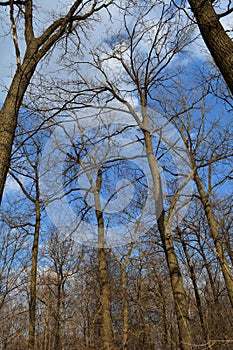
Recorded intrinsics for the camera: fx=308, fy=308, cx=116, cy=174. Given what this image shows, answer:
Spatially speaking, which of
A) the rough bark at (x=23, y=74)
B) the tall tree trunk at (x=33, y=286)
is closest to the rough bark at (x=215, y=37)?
the rough bark at (x=23, y=74)

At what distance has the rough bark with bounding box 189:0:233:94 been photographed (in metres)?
3.31

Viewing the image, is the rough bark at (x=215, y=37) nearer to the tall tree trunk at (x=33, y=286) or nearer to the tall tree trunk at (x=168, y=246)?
the tall tree trunk at (x=168, y=246)

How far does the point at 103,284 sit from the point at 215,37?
7.52m

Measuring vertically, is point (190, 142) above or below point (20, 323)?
above

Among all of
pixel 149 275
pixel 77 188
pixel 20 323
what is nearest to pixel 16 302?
pixel 20 323

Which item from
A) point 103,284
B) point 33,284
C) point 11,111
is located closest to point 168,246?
point 103,284

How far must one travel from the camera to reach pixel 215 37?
3506mm

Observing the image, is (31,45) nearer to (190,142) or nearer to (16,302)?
(190,142)

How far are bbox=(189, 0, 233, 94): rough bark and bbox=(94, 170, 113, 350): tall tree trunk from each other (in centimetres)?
673

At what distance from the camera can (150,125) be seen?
6.91 meters

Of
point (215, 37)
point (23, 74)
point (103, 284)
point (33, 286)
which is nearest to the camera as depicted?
point (215, 37)

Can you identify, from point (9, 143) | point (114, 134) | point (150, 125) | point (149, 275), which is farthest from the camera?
point (149, 275)

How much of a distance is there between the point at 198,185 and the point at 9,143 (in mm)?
7435

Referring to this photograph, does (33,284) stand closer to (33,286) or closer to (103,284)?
(33,286)
